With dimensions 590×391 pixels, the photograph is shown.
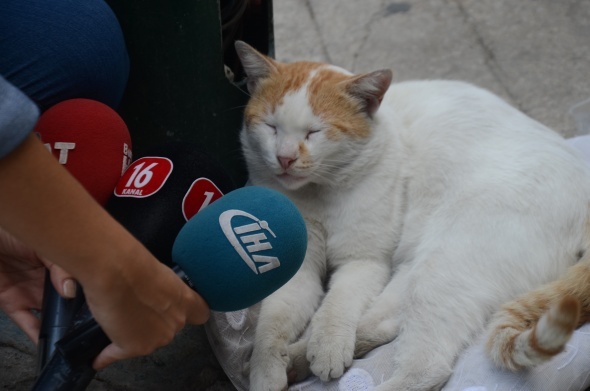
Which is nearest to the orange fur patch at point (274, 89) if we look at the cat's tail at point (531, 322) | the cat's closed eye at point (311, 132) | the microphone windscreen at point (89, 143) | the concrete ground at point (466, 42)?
the cat's closed eye at point (311, 132)

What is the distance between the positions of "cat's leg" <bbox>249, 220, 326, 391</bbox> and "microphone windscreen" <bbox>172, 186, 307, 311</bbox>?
14.5 inches

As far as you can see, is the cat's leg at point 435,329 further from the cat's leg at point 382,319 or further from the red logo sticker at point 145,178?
the red logo sticker at point 145,178

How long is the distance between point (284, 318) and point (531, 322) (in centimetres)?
54

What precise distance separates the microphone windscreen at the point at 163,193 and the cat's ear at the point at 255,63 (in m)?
0.44

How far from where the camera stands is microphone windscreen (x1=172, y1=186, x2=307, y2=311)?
1130 millimetres

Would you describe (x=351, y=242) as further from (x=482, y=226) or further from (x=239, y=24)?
(x=239, y=24)

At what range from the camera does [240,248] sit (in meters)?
1.14

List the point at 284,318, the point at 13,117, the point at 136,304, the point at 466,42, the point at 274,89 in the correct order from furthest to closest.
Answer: the point at 466,42
the point at 274,89
the point at 284,318
the point at 136,304
the point at 13,117

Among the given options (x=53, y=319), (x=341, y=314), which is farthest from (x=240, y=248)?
(x=341, y=314)

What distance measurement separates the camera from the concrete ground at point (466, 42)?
2.78 meters

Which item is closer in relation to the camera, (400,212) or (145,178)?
(145,178)

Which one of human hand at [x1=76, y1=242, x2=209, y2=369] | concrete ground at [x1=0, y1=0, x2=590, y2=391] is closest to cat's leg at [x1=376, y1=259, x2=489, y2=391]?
human hand at [x1=76, y1=242, x2=209, y2=369]

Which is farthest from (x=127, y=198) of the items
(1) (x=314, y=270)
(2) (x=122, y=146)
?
(1) (x=314, y=270)

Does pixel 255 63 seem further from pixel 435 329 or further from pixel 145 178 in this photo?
pixel 435 329
